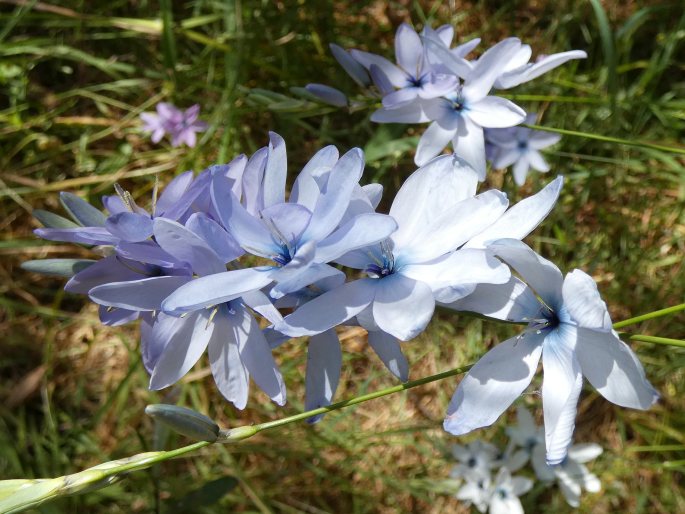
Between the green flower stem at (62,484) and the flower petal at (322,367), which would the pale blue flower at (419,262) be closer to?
the flower petal at (322,367)

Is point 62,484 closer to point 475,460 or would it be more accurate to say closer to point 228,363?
point 228,363

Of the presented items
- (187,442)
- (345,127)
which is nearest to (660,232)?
(345,127)

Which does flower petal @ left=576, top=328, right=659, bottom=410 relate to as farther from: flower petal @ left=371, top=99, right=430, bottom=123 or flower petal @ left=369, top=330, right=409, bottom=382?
flower petal @ left=371, top=99, right=430, bottom=123

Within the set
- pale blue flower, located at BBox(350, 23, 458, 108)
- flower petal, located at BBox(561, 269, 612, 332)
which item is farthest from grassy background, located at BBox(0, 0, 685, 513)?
flower petal, located at BBox(561, 269, 612, 332)

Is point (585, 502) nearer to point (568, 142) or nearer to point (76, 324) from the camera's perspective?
point (568, 142)

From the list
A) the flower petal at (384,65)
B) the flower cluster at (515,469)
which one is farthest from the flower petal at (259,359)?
the flower cluster at (515,469)

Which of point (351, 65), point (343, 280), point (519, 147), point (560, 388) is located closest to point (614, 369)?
point (560, 388)
